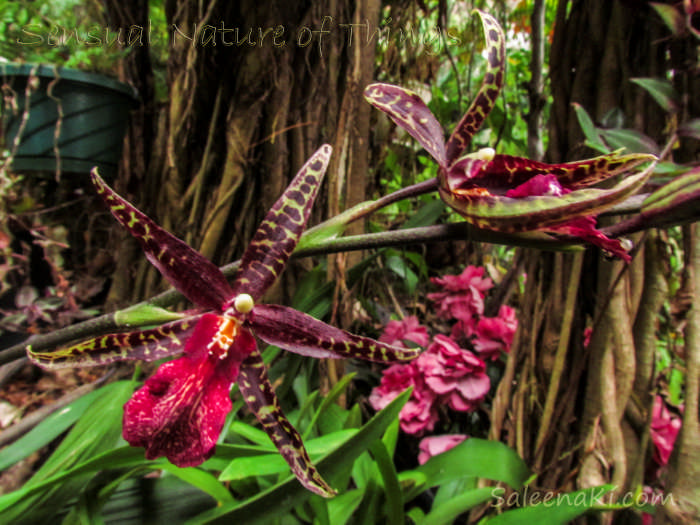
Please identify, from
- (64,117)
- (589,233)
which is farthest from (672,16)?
(64,117)

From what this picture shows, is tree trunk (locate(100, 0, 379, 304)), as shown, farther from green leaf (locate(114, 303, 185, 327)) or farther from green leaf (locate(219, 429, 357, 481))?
green leaf (locate(114, 303, 185, 327))

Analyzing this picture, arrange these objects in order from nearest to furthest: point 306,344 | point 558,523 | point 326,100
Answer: point 306,344 < point 558,523 < point 326,100

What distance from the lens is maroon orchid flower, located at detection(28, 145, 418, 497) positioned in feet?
1.32

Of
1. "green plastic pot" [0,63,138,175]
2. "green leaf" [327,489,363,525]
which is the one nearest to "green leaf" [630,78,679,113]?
"green leaf" [327,489,363,525]

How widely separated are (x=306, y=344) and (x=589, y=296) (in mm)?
659

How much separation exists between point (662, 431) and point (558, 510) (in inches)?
14.6

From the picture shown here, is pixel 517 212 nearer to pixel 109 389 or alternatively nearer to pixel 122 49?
pixel 109 389

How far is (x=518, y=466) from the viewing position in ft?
2.58

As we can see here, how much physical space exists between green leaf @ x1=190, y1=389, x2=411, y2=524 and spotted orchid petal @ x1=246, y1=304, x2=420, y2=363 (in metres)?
0.17

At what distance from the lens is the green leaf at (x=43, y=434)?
0.69 m

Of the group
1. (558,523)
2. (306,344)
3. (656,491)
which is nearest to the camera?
(306,344)

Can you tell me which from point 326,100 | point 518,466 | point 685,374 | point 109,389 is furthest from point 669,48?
point 109,389

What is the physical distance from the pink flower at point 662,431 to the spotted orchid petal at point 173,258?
784mm

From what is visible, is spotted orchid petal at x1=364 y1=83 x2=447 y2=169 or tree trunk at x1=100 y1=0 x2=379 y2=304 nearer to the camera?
spotted orchid petal at x1=364 y1=83 x2=447 y2=169
